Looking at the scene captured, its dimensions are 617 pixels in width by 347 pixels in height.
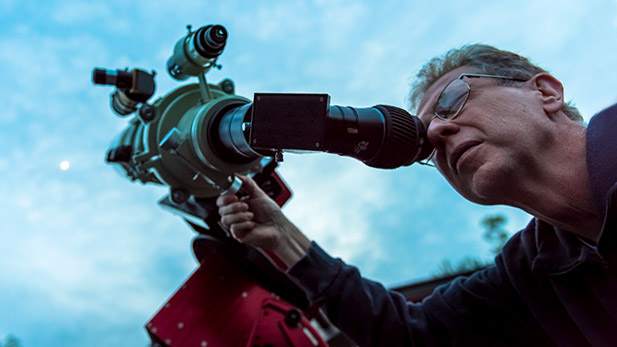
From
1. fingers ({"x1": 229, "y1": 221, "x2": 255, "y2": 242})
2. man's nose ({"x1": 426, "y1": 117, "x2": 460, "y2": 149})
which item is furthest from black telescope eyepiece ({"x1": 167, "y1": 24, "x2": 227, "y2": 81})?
man's nose ({"x1": 426, "y1": 117, "x2": 460, "y2": 149})

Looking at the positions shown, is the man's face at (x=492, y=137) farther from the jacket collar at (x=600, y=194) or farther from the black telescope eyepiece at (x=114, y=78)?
the black telescope eyepiece at (x=114, y=78)

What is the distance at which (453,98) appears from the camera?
5.11 feet

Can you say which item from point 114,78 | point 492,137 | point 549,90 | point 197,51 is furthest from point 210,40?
point 549,90

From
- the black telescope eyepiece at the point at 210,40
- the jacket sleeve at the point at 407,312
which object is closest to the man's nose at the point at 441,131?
the jacket sleeve at the point at 407,312

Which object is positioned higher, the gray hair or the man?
the gray hair

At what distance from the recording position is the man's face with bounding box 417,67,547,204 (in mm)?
1401

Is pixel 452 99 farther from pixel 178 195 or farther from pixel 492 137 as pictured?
pixel 178 195

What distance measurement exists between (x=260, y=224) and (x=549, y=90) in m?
1.02

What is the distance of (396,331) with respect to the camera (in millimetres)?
1770

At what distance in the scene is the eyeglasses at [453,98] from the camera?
60.3 inches

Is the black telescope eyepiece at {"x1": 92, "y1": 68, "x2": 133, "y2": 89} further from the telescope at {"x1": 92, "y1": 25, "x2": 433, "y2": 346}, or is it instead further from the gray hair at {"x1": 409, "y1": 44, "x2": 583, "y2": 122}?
the gray hair at {"x1": 409, "y1": 44, "x2": 583, "y2": 122}

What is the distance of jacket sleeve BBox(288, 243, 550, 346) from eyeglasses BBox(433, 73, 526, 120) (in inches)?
24.1

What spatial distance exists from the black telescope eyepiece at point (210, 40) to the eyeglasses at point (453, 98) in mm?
→ 693

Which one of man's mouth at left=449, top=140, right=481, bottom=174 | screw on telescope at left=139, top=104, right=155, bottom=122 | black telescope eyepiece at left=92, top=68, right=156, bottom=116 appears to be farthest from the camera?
black telescope eyepiece at left=92, top=68, right=156, bottom=116
